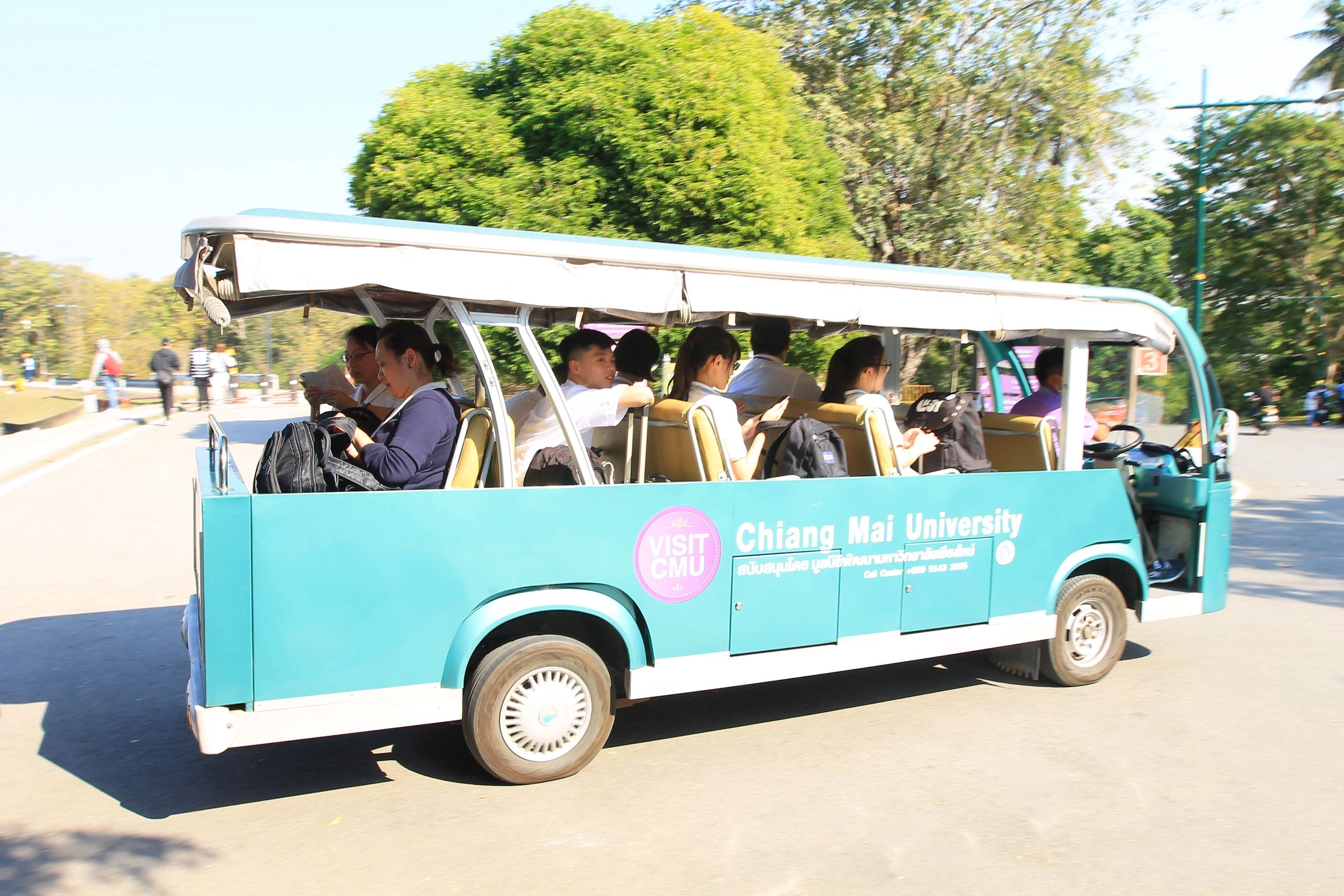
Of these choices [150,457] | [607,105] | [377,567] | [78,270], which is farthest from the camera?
[78,270]

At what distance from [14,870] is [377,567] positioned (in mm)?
1626

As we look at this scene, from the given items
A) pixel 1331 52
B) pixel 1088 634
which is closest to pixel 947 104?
pixel 1088 634

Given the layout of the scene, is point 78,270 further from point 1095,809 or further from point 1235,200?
point 1095,809

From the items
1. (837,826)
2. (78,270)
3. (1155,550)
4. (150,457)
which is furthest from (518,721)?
(78,270)

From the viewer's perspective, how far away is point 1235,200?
40969 millimetres

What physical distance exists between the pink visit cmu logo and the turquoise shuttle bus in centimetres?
1

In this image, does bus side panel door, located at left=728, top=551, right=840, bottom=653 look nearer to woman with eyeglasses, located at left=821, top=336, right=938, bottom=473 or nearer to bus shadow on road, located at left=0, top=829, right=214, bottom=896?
woman with eyeglasses, located at left=821, top=336, right=938, bottom=473

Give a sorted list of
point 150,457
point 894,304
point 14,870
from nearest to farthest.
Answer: point 14,870 < point 894,304 < point 150,457

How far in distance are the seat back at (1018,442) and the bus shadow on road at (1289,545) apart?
3667mm

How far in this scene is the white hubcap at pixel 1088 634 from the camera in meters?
6.11

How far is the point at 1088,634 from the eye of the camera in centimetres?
617

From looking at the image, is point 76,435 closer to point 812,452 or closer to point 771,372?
point 771,372

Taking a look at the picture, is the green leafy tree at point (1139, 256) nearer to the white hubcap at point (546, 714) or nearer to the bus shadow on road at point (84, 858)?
the white hubcap at point (546, 714)

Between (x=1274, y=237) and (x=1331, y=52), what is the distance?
10874mm
